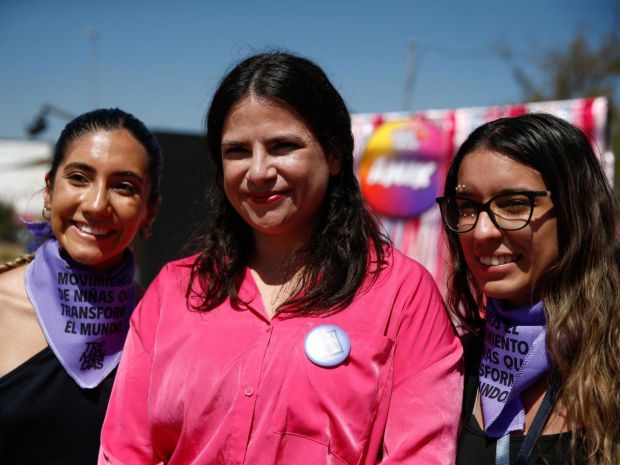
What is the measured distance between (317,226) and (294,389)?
23.9 inches

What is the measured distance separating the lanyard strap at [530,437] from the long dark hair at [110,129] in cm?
165

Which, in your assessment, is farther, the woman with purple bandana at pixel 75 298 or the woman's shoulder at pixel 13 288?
the woman's shoulder at pixel 13 288

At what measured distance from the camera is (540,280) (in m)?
1.95

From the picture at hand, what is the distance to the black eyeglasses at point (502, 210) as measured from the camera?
187 cm

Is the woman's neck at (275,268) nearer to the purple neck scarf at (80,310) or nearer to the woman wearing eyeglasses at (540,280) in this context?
the woman wearing eyeglasses at (540,280)

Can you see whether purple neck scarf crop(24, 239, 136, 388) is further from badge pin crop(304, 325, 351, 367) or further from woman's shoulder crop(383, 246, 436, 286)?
woman's shoulder crop(383, 246, 436, 286)

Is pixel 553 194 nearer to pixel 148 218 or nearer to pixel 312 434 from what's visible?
pixel 312 434

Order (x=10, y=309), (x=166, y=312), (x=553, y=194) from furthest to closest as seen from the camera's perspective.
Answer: (x=10, y=309), (x=166, y=312), (x=553, y=194)

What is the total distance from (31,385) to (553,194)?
6.24 ft

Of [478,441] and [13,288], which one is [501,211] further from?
[13,288]

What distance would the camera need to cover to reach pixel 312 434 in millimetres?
1764

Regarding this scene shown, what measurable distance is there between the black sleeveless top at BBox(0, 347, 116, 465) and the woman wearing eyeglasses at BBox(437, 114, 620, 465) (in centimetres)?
135

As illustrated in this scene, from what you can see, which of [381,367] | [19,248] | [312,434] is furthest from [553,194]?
[19,248]

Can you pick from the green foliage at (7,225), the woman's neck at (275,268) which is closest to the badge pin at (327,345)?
the woman's neck at (275,268)
